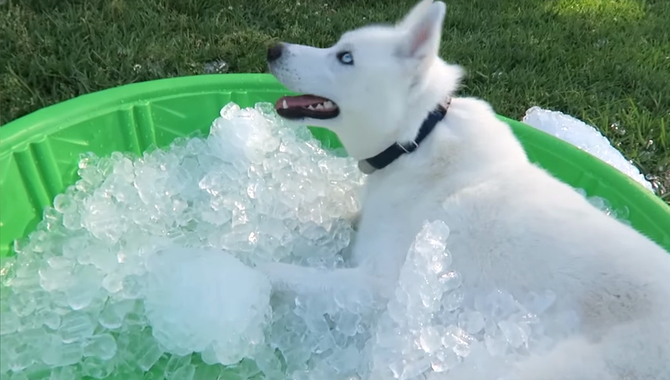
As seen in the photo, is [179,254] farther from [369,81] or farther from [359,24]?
[359,24]

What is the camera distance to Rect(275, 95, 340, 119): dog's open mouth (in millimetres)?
2510

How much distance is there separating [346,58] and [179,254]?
3.17 ft

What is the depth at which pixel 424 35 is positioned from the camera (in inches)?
95.0

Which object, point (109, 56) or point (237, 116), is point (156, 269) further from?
point (109, 56)

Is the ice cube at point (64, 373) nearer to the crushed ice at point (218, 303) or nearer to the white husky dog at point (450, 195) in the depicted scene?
the crushed ice at point (218, 303)

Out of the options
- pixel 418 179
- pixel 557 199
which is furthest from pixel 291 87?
pixel 557 199

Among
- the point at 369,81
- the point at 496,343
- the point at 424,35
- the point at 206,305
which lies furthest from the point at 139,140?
the point at 496,343

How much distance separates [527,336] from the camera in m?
2.25

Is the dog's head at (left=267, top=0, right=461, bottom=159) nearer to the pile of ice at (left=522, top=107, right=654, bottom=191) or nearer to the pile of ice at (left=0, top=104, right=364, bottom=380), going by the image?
the pile of ice at (left=0, top=104, right=364, bottom=380)

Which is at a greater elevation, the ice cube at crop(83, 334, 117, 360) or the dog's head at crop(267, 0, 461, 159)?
the dog's head at crop(267, 0, 461, 159)

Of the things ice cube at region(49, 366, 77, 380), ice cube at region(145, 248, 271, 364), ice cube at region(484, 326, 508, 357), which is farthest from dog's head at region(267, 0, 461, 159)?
ice cube at region(49, 366, 77, 380)

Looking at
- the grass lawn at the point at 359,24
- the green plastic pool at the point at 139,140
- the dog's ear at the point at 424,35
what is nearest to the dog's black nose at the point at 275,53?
the dog's ear at the point at 424,35

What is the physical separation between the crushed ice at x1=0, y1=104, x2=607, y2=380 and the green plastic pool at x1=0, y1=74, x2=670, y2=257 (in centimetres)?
13

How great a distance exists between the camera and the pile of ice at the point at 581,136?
3531 millimetres
